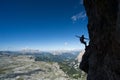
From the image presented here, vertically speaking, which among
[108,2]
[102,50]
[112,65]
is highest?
[108,2]

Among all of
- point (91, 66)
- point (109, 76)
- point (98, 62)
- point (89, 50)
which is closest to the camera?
point (109, 76)

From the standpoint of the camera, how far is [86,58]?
130 ft

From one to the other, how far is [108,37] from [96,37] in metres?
4.67

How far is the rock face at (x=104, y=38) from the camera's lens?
23936 mm

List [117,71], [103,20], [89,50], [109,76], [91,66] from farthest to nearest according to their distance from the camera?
1. [89,50]
2. [91,66]
3. [103,20]
4. [109,76]
5. [117,71]

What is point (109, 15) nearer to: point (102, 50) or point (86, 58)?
point (102, 50)

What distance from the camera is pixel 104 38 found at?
28.8m

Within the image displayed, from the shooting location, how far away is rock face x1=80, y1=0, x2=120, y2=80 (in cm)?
2394

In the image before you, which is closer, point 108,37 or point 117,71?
point 117,71

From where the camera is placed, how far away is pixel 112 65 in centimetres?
2506

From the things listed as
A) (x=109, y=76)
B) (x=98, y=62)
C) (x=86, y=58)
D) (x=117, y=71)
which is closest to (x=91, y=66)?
(x=98, y=62)

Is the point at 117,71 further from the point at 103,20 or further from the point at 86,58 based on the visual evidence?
the point at 86,58

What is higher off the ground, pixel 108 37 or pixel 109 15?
pixel 109 15

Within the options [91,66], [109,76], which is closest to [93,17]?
[91,66]
